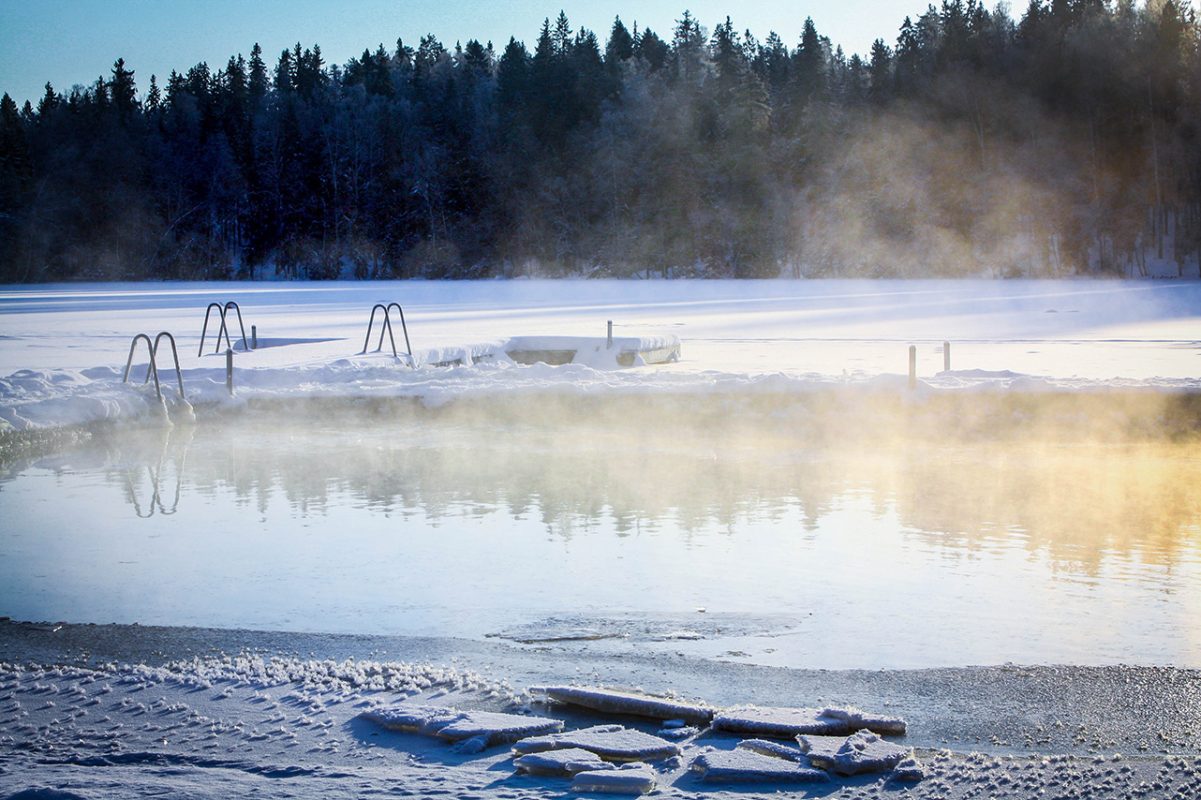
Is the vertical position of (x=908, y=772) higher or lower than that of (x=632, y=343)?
lower

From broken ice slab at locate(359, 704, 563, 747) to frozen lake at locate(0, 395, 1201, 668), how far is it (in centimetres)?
100

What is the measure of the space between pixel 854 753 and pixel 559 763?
878mm

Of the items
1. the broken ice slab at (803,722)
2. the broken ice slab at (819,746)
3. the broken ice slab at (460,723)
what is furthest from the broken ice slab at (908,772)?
the broken ice slab at (460,723)

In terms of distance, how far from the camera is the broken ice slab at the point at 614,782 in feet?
11.7

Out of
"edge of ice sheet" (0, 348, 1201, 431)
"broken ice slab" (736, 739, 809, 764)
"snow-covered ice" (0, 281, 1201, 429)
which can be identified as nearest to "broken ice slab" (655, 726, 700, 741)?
"broken ice slab" (736, 739, 809, 764)

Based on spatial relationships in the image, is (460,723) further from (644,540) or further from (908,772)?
(644,540)

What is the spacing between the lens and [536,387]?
1348 centimetres

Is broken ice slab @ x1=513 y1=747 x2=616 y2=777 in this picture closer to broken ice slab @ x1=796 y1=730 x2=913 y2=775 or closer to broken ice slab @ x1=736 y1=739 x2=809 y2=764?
broken ice slab @ x1=736 y1=739 x2=809 y2=764

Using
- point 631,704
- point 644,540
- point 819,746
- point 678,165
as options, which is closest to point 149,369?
point 644,540

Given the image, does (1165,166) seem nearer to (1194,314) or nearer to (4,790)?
(1194,314)

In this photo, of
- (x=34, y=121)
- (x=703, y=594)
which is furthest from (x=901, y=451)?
(x=34, y=121)

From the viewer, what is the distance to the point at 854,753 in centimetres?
372

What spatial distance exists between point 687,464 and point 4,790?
6954 millimetres

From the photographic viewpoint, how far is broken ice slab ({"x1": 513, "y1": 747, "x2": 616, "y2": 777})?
12.1 ft
